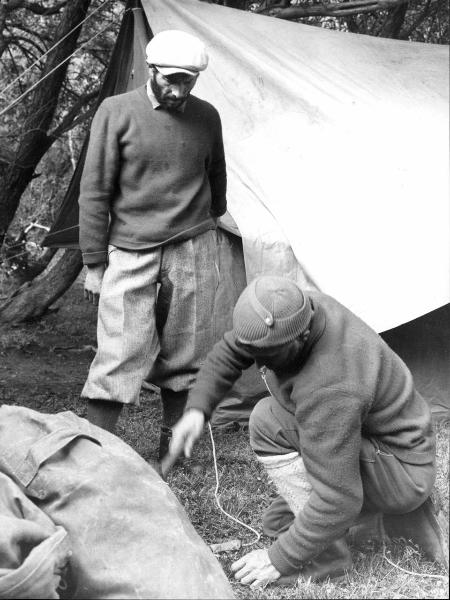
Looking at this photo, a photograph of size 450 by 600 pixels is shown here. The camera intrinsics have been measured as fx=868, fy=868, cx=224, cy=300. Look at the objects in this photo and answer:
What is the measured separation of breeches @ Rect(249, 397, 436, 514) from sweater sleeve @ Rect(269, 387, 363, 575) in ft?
0.38

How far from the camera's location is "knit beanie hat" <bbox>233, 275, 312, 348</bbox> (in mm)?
2236

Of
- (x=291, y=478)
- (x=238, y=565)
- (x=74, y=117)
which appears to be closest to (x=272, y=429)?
(x=291, y=478)

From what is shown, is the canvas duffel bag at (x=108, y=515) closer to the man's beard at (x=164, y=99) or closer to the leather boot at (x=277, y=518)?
the leather boot at (x=277, y=518)

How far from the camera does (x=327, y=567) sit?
102 inches

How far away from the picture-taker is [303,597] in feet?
8.18

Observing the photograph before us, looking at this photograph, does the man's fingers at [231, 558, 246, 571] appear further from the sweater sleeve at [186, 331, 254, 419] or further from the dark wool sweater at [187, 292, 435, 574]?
the sweater sleeve at [186, 331, 254, 419]

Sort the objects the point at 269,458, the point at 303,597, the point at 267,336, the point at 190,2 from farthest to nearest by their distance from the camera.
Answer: the point at 190,2, the point at 269,458, the point at 303,597, the point at 267,336

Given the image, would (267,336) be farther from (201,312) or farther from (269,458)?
(201,312)

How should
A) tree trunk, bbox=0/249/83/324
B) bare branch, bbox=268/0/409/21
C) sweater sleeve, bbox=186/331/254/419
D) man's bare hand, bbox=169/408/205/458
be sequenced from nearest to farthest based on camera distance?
man's bare hand, bbox=169/408/205/458 < sweater sleeve, bbox=186/331/254/419 < bare branch, bbox=268/0/409/21 < tree trunk, bbox=0/249/83/324

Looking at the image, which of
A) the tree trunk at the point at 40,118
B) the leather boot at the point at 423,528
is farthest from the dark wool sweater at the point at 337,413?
the tree trunk at the point at 40,118

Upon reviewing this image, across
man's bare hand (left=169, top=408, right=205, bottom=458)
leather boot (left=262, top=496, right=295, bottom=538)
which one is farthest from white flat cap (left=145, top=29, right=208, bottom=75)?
leather boot (left=262, top=496, right=295, bottom=538)

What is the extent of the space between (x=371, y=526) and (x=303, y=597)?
0.37 m

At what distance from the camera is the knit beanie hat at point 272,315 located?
224 cm

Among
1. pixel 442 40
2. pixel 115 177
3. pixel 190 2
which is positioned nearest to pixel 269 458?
pixel 115 177
